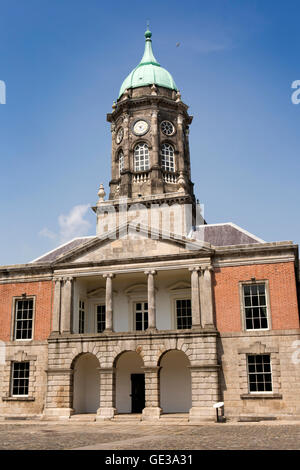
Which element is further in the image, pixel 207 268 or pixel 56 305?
pixel 56 305

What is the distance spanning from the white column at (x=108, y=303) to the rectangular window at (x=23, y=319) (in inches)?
188

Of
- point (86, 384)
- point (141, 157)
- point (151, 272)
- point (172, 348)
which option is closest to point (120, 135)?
point (141, 157)

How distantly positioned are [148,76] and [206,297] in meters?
19.8

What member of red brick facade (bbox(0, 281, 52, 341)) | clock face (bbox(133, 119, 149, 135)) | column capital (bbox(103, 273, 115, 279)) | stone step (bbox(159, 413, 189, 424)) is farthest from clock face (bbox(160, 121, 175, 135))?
stone step (bbox(159, 413, 189, 424))

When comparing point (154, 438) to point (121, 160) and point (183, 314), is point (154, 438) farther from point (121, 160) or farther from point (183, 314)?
point (121, 160)

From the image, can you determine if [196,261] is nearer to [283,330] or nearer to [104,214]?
[283,330]

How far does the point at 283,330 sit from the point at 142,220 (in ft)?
41.6

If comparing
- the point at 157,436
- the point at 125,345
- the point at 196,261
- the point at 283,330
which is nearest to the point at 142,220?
the point at 196,261

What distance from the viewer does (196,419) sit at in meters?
23.3

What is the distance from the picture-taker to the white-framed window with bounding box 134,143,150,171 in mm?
35125

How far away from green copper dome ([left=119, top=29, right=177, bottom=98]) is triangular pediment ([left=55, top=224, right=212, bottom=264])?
14975 mm

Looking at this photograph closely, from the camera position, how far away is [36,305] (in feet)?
92.2

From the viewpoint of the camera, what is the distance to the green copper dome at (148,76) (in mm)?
37375

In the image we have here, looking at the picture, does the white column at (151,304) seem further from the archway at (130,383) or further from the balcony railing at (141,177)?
the balcony railing at (141,177)
